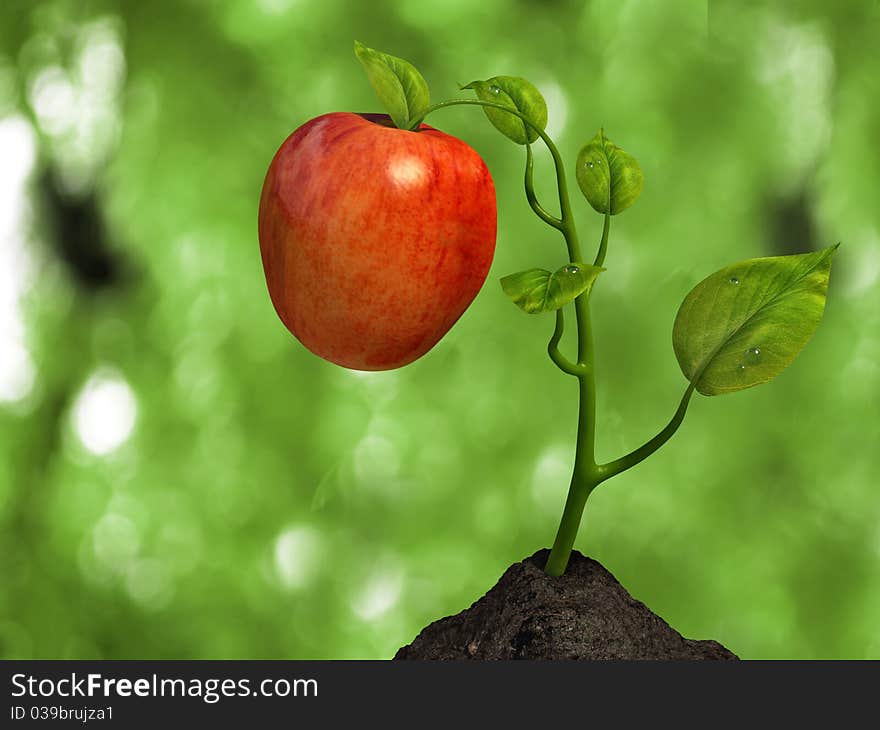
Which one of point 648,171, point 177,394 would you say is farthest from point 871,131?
point 177,394

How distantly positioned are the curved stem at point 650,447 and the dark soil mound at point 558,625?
6cm

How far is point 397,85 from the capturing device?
72 cm

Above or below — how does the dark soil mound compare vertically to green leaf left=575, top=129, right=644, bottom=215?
below

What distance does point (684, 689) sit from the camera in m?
0.71

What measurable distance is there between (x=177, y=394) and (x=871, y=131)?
540 mm

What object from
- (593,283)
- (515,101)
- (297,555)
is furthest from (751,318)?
(297,555)

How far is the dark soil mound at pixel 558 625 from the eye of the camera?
727mm

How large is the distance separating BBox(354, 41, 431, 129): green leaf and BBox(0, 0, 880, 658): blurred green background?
157 millimetres

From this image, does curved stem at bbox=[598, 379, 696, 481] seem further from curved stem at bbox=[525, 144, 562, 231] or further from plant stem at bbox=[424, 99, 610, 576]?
curved stem at bbox=[525, 144, 562, 231]

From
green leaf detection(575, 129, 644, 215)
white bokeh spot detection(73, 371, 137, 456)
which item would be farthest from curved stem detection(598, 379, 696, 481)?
white bokeh spot detection(73, 371, 137, 456)

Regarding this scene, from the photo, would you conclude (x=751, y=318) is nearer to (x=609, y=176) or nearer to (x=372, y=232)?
(x=609, y=176)

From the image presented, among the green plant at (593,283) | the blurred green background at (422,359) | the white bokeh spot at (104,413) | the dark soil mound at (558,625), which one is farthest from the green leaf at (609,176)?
the white bokeh spot at (104,413)

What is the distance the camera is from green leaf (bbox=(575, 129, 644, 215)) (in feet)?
2.53

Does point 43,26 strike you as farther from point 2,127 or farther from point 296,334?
point 296,334
